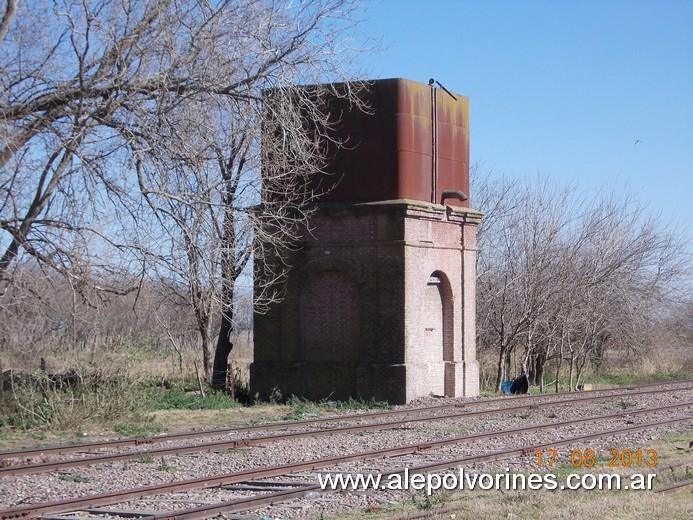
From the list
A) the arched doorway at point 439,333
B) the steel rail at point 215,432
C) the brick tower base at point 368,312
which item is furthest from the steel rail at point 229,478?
the arched doorway at point 439,333

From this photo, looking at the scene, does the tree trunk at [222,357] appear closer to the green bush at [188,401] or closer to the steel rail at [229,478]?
the green bush at [188,401]

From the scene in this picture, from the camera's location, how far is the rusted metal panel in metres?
25.0

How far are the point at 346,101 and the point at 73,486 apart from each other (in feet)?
52.9

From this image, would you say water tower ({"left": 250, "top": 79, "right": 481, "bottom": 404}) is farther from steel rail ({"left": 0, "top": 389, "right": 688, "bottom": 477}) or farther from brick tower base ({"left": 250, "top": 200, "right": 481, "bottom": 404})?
steel rail ({"left": 0, "top": 389, "right": 688, "bottom": 477})

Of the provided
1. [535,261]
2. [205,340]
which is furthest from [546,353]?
A: [205,340]

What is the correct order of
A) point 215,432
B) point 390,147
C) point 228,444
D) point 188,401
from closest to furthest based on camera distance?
point 228,444, point 215,432, point 188,401, point 390,147

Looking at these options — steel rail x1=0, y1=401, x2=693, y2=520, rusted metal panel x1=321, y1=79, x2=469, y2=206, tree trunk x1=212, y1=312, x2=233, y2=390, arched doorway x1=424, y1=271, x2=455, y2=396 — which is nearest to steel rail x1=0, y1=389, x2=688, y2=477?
steel rail x1=0, y1=401, x2=693, y2=520

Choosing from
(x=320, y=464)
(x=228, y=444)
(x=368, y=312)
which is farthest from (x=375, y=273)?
(x=320, y=464)

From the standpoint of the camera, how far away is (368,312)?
25.0 meters

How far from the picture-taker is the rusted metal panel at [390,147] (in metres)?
25.0

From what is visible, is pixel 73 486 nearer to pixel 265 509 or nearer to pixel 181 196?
pixel 265 509

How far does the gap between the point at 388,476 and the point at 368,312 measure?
13249 millimetres

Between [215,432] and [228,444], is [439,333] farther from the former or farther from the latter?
[228,444]

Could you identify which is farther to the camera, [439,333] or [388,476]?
[439,333]
